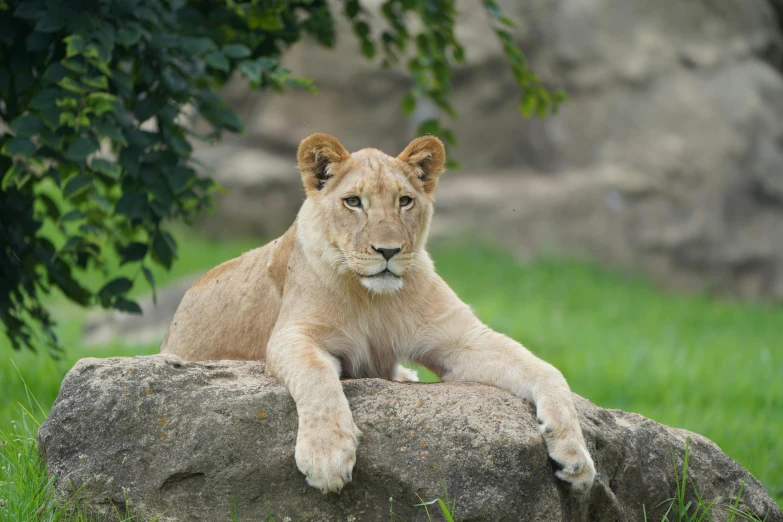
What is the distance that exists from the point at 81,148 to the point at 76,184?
194 mm

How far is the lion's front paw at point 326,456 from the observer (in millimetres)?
3211

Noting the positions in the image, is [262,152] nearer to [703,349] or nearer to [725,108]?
[725,108]

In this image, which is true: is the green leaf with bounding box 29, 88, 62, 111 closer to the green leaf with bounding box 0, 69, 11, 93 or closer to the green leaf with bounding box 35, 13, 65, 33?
the green leaf with bounding box 35, 13, 65, 33

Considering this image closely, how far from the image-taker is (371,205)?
3.97 metres

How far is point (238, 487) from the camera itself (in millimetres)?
3369

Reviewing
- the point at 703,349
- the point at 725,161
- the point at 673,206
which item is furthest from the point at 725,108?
the point at 703,349

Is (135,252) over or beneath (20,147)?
beneath

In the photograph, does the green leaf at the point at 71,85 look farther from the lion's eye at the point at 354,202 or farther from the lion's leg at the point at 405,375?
the lion's leg at the point at 405,375

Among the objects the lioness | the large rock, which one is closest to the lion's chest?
the lioness

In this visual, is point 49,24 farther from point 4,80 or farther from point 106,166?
point 106,166

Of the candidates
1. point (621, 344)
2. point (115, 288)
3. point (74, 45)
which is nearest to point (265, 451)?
point (115, 288)

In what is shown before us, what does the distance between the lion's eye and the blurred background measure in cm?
767

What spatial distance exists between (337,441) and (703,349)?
7.92 meters

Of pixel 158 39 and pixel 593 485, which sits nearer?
pixel 593 485
